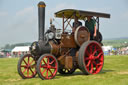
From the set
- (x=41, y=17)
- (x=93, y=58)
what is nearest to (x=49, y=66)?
(x=41, y=17)

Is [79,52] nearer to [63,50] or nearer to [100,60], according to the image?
[63,50]

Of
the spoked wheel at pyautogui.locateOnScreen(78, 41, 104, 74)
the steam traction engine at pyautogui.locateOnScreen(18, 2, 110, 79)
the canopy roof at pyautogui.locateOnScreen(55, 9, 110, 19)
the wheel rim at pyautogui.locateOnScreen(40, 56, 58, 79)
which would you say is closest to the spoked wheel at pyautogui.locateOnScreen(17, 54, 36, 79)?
the steam traction engine at pyautogui.locateOnScreen(18, 2, 110, 79)

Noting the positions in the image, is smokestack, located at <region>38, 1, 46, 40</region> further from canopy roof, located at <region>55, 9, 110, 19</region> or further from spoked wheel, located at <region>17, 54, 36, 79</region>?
canopy roof, located at <region>55, 9, 110, 19</region>

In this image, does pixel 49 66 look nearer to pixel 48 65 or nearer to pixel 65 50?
pixel 48 65

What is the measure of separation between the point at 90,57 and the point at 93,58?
7.0 inches

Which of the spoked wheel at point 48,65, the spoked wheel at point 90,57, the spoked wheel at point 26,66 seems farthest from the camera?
the spoked wheel at point 26,66

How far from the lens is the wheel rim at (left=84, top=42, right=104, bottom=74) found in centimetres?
936

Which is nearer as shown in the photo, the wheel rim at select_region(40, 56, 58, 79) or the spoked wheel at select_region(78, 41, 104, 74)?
the wheel rim at select_region(40, 56, 58, 79)

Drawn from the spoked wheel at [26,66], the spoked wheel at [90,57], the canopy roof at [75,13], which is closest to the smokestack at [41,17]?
the spoked wheel at [26,66]

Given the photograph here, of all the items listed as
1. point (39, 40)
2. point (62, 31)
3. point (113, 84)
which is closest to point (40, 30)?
point (39, 40)

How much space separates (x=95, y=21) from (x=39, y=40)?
313cm

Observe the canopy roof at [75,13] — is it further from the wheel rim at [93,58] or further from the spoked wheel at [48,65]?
the spoked wheel at [48,65]

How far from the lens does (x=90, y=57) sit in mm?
9383

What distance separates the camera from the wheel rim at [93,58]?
9.36 meters
